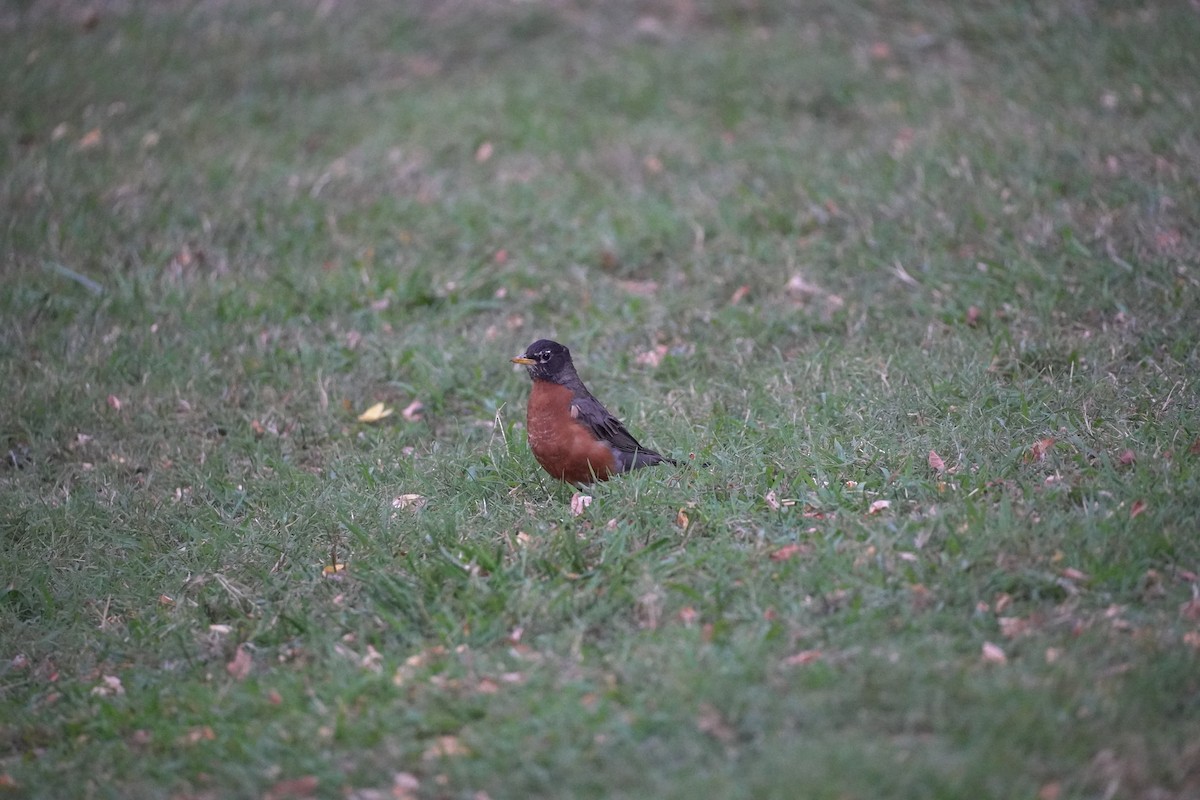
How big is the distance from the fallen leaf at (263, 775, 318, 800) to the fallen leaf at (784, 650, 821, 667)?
166cm

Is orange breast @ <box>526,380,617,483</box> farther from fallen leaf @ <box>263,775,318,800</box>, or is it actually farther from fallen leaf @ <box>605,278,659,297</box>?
fallen leaf @ <box>605,278,659,297</box>

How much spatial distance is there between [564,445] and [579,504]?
1.08 feet

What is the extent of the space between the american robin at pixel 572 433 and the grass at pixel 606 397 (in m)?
0.21

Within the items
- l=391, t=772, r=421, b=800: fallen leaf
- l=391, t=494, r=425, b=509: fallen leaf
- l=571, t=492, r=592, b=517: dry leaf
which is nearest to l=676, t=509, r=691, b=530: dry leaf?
l=571, t=492, r=592, b=517: dry leaf

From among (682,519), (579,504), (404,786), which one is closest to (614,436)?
(579,504)

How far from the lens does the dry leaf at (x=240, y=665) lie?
4.51 meters

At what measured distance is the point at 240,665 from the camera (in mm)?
4566

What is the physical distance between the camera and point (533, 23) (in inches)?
468

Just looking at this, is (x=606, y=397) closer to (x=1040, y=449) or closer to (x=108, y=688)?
(x=1040, y=449)

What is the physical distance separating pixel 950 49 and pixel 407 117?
5.03 meters

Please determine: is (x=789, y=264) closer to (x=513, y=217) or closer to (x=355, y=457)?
(x=513, y=217)

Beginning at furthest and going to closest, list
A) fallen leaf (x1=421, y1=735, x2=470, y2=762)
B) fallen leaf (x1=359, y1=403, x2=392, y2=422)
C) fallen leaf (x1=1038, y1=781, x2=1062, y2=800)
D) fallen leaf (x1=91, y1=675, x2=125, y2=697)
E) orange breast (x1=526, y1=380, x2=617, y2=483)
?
fallen leaf (x1=359, y1=403, x2=392, y2=422) < orange breast (x1=526, y1=380, x2=617, y2=483) < fallen leaf (x1=91, y1=675, x2=125, y2=697) < fallen leaf (x1=421, y1=735, x2=470, y2=762) < fallen leaf (x1=1038, y1=781, x2=1062, y2=800)

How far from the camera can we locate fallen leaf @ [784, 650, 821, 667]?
4.13m

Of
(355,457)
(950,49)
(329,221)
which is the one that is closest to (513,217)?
(329,221)
